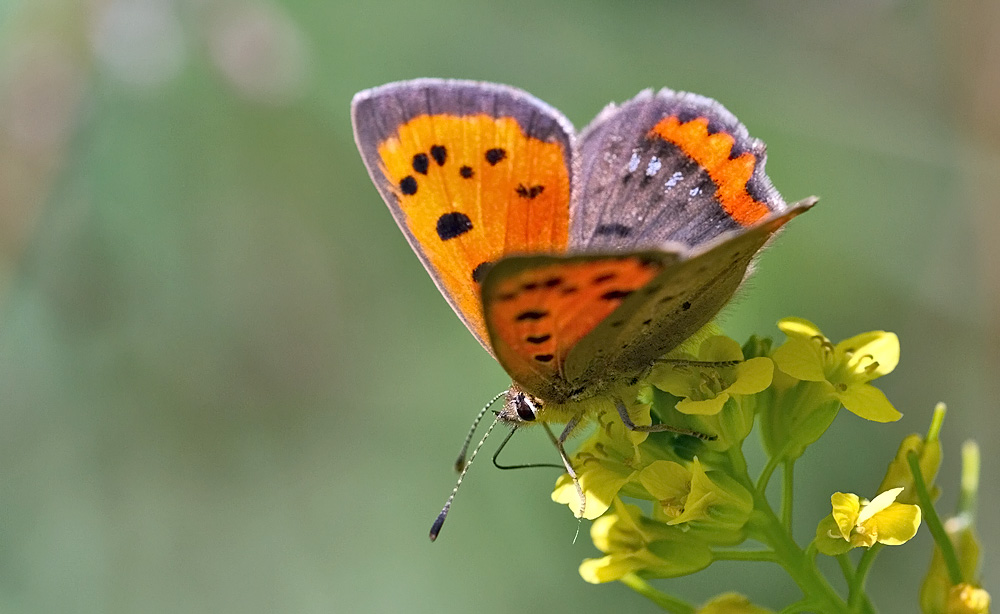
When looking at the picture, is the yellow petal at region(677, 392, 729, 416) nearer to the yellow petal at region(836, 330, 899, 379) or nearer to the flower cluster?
the flower cluster

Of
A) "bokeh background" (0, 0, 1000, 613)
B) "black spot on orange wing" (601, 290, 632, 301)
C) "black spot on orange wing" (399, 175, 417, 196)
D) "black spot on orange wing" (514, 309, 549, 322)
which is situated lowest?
"bokeh background" (0, 0, 1000, 613)

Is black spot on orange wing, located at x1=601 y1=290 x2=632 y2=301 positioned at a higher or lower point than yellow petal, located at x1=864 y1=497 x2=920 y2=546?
higher

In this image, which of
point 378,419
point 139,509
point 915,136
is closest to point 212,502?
point 139,509

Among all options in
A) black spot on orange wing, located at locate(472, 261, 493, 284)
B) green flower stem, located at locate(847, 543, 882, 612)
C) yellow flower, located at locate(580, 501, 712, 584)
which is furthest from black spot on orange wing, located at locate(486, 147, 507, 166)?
green flower stem, located at locate(847, 543, 882, 612)

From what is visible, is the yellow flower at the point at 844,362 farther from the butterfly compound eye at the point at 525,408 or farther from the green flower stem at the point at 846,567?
the butterfly compound eye at the point at 525,408

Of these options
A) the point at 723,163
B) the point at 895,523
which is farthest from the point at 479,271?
the point at 895,523

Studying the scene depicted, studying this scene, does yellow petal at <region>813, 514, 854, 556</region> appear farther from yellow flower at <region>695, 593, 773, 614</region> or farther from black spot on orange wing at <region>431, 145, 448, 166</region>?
black spot on orange wing at <region>431, 145, 448, 166</region>

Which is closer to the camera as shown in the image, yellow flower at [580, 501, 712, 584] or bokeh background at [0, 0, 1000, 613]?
yellow flower at [580, 501, 712, 584]

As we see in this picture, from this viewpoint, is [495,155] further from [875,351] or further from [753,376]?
[875,351]

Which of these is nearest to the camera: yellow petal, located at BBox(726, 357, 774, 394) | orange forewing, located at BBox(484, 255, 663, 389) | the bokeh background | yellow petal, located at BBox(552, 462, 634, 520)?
orange forewing, located at BBox(484, 255, 663, 389)

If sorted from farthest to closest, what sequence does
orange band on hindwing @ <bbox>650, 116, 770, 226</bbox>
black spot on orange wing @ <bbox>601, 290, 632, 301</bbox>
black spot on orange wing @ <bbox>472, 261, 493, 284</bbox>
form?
black spot on orange wing @ <bbox>472, 261, 493, 284</bbox> < orange band on hindwing @ <bbox>650, 116, 770, 226</bbox> < black spot on orange wing @ <bbox>601, 290, 632, 301</bbox>
